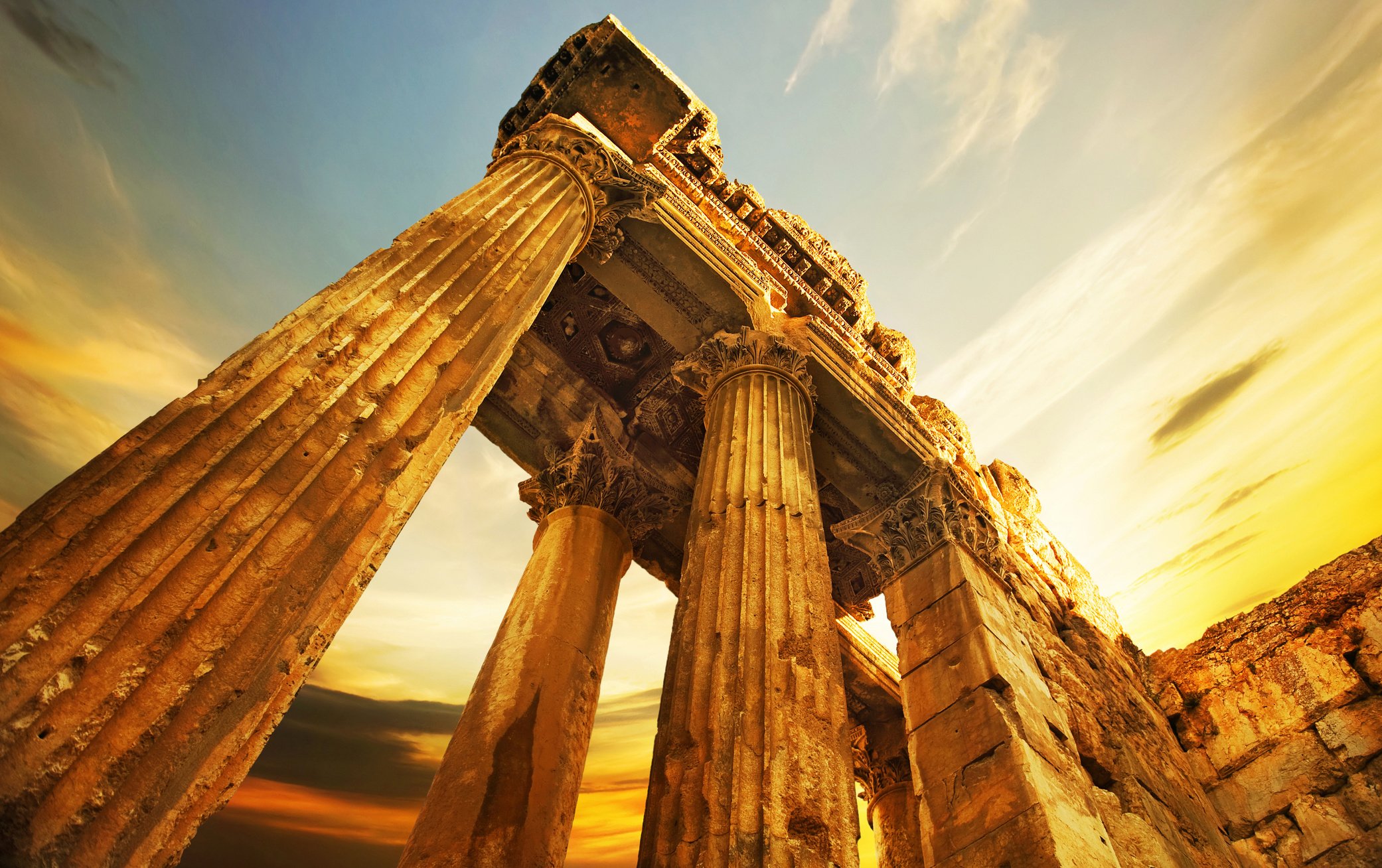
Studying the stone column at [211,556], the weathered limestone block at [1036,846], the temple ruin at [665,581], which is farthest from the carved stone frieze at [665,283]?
the weathered limestone block at [1036,846]

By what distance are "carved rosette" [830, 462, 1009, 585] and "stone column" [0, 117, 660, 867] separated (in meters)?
5.65

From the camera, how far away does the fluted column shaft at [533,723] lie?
5.23 metres

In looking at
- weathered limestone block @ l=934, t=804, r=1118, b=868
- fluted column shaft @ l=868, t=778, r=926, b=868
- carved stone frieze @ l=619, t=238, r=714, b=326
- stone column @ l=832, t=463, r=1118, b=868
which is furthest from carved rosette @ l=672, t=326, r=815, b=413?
fluted column shaft @ l=868, t=778, r=926, b=868

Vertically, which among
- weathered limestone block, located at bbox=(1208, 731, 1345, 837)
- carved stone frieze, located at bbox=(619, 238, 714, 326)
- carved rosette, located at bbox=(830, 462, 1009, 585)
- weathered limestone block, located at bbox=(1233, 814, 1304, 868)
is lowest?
weathered limestone block, located at bbox=(1233, 814, 1304, 868)

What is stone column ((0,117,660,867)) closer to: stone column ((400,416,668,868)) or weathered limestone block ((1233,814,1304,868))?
stone column ((400,416,668,868))

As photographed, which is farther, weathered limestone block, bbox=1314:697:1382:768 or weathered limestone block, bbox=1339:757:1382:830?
weathered limestone block, bbox=1314:697:1382:768

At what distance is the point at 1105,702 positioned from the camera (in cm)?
812

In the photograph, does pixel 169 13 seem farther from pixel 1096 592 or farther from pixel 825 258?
pixel 1096 592

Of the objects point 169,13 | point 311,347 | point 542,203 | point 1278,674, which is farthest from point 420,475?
point 169,13

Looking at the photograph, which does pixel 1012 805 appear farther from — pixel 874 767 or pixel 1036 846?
pixel 874 767

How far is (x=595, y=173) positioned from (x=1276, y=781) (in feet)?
35.0

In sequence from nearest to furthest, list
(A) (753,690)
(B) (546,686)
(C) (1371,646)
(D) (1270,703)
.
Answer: (A) (753,690) → (B) (546,686) → (C) (1371,646) → (D) (1270,703)

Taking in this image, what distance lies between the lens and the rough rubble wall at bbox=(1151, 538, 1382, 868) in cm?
754

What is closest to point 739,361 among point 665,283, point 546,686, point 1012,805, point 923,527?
point 665,283
